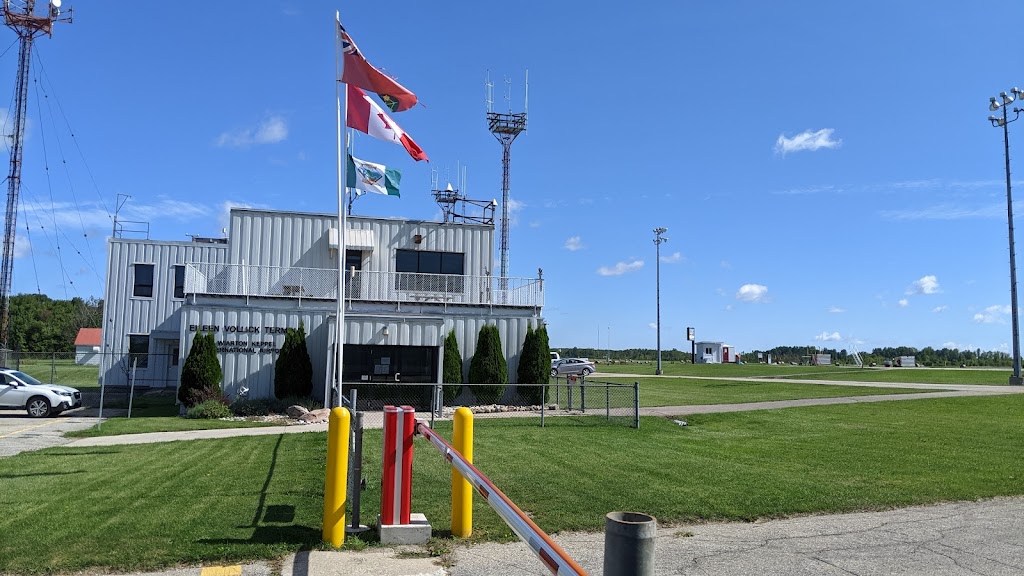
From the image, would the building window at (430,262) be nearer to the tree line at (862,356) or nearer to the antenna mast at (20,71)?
the antenna mast at (20,71)

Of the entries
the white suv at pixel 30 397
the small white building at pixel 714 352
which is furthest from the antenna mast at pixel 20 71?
the small white building at pixel 714 352

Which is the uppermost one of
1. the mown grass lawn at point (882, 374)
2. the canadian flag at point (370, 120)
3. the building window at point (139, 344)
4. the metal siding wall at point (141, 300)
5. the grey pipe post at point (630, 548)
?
the canadian flag at point (370, 120)

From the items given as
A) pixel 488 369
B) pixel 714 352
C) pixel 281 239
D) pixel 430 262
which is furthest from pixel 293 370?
pixel 714 352

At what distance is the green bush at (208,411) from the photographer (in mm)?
20469

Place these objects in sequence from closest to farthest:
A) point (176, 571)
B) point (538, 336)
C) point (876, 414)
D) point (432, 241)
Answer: point (176, 571) → point (876, 414) → point (538, 336) → point (432, 241)

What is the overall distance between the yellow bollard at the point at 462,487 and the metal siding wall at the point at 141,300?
92.1 feet

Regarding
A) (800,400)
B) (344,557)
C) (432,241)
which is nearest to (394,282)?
(432,241)

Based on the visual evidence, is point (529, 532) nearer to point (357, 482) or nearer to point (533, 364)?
point (357, 482)

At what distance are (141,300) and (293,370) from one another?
13.3 metres

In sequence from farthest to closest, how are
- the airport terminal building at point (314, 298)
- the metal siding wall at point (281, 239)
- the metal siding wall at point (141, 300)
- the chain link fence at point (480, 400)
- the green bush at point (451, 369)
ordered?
the metal siding wall at point (141, 300) < the metal siding wall at point (281, 239) < the green bush at point (451, 369) < the airport terminal building at point (314, 298) < the chain link fence at point (480, 400)

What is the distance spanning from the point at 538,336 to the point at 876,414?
35.2 ft

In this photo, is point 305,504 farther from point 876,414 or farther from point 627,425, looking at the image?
point 876,414

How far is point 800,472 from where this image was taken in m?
11.0

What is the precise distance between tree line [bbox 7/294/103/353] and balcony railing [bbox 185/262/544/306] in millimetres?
69148
